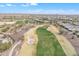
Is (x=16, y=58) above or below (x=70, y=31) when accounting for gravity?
below

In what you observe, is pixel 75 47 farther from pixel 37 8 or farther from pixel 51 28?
pixel 37 8

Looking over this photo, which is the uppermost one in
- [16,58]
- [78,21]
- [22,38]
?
[78,21]

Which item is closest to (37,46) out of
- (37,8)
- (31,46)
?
(31,46)

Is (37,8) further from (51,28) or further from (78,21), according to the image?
(78,21)

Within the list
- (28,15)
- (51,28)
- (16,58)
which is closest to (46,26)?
(51,28)

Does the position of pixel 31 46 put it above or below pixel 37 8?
below
